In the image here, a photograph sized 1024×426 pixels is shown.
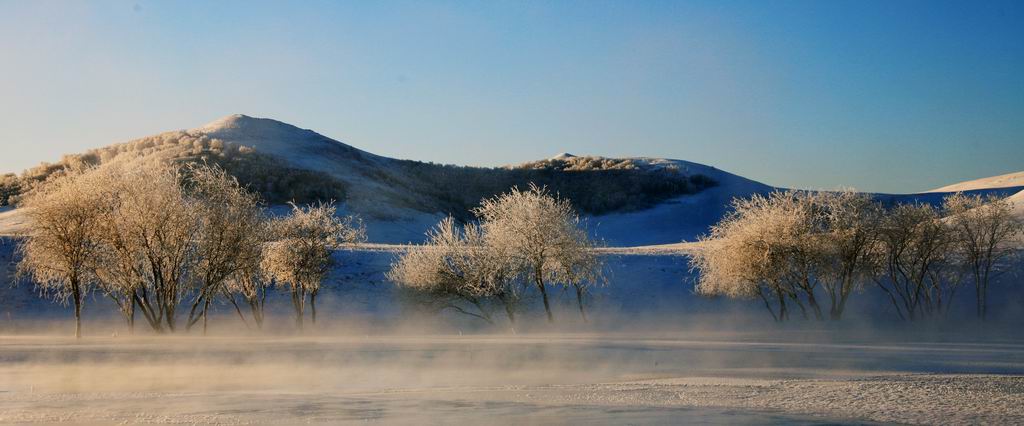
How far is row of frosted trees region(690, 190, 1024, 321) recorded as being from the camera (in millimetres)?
41188

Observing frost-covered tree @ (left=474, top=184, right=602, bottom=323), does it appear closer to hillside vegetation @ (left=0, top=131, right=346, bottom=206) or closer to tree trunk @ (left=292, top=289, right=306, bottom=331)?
tree trunk @ (left=292, top=289, right=306, bottom=331)

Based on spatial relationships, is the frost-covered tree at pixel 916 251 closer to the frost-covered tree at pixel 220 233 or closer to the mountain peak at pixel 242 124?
the frost-covered tree at pixel 220 233

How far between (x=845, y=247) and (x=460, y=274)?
1944cm

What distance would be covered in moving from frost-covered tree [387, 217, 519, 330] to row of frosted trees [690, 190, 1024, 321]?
432 inches

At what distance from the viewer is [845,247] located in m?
42.1

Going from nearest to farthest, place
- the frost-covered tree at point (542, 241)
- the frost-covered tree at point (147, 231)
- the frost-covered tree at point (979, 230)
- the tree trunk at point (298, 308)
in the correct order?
1. the frost-covered tree at point (147, 231)
2. the frost-covered tree at point (542, 241)
3. the tree trunk at point (298, 308)
4. the frost-covered tree at point (979, 230)

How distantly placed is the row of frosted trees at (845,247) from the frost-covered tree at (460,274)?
10963mm

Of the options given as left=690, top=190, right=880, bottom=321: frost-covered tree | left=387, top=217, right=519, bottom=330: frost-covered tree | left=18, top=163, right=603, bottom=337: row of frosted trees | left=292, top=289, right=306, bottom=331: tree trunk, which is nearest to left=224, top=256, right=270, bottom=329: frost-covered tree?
left=18, top=163, right=603, bottom=337: row of frosted trees

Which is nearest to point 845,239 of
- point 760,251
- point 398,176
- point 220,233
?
point 760,251

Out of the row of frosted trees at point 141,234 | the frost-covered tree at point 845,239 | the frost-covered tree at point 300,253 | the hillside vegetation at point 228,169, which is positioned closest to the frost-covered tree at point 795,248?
the frost-covered tree at point 845,239

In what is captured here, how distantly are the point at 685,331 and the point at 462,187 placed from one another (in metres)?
89.1

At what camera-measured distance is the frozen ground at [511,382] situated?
14039 millimetres

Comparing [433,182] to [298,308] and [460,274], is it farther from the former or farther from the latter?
[298,308]

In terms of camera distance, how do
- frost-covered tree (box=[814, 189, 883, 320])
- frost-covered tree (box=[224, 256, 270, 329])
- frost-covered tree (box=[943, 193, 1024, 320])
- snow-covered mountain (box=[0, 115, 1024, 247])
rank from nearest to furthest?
1. frost-covered tree (box=[224, 256, 270, 329])
2. frost-covered tree (box=[814, 189, 883, 320])
3. frost-covered tree (box=[943, 193, 1024, 320])
4. snow-covered mountain (box=[0, 115, 1024, 247])
